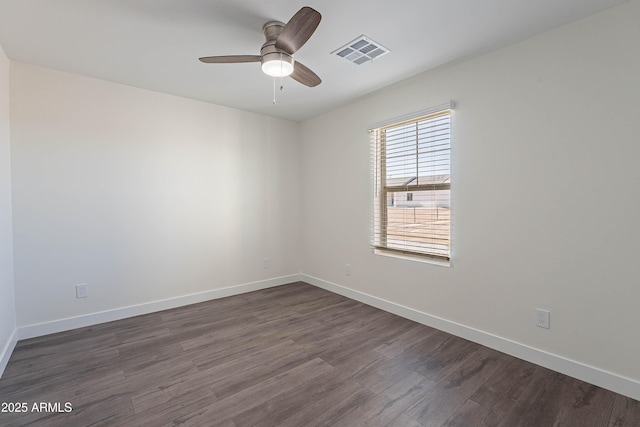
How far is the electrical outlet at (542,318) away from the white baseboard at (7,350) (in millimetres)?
4110

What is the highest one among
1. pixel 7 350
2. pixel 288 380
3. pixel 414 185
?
pixel 414 185

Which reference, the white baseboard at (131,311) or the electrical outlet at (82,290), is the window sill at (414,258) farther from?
the electrical outlet at (82,290)

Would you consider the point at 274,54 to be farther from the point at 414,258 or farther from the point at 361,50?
the point at 414,258

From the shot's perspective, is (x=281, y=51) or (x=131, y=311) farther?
(x=131, y=311)

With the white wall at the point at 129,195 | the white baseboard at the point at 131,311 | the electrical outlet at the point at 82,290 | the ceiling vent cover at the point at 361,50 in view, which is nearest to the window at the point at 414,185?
the ceiling vent cover at the point at 361,50

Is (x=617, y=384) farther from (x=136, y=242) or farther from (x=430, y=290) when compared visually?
(x=136, y=242)

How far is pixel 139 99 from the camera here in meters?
3.19

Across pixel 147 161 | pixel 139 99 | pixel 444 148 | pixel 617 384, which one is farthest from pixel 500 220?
pixel 139 99

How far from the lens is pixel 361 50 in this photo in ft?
7.87

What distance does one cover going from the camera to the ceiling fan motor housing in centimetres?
199

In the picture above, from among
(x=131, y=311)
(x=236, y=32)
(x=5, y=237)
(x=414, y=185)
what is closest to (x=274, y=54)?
(x=236, y=32)

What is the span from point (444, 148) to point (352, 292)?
2127 mm

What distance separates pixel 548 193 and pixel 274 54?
229 centimetres

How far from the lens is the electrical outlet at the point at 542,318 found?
2.17 metres
